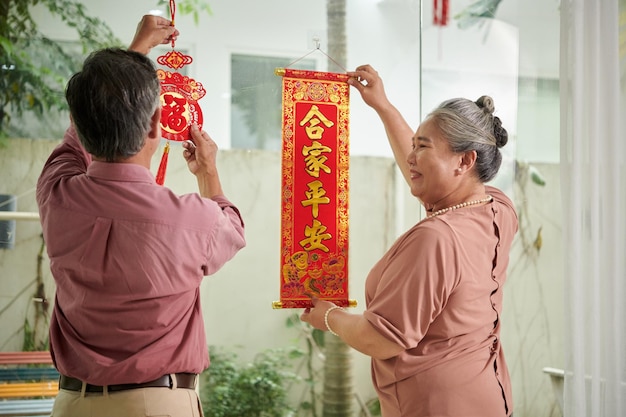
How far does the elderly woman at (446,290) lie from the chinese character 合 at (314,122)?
0.39m

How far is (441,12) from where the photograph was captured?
3365 millimetres

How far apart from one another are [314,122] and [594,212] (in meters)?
1.06

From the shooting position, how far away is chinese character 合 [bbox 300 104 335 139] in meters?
2.16

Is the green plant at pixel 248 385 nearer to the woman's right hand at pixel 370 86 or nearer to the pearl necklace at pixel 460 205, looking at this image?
the woman's right hand at pixel 370 86

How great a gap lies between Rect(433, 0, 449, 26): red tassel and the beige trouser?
2.45m

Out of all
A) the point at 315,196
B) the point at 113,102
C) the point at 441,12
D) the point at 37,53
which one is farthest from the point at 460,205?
the point at 37,53

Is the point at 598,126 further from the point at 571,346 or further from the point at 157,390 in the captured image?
the point at 157,390

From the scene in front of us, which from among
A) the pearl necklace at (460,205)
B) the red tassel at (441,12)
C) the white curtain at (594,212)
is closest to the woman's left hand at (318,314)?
the pearl necklace at (460,205)

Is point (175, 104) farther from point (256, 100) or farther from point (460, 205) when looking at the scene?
point (256, 100)

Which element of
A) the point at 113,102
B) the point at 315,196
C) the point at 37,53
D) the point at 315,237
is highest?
the point at 37,53

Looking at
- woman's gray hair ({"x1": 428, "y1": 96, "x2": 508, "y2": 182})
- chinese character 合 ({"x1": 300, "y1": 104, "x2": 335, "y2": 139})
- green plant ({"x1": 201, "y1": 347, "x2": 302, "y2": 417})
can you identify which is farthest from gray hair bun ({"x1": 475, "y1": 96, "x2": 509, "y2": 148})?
green plant ({"x1": 201, "y1": 347, "x2": 302, "y2": 417})

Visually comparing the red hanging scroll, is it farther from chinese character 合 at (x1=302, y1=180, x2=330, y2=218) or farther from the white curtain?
the white curtain

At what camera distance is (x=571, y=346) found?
241cm

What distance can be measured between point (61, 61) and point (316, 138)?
4.97 ft
